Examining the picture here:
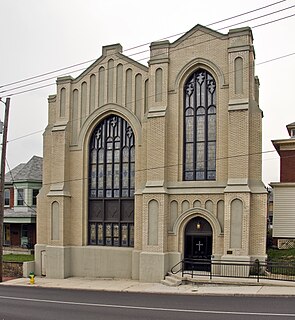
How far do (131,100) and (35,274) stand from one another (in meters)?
12.3

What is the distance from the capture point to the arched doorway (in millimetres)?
24922

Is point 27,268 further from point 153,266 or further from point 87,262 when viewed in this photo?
point 153,266

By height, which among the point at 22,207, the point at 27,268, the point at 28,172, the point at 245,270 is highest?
the point at 28,172

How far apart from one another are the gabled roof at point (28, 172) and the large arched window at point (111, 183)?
1374 cm

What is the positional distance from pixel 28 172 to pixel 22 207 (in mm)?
3266

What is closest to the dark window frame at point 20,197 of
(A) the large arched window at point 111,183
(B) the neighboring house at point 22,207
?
(B) the neighboring house at point 22,207

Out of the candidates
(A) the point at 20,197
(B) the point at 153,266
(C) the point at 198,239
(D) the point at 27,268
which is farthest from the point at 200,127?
(A) the point at 20,197

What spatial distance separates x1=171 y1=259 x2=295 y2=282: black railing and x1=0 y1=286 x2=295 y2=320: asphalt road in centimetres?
354

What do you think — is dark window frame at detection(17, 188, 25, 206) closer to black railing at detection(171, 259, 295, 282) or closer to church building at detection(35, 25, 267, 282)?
church building at detection(35, 25, 267, 282)

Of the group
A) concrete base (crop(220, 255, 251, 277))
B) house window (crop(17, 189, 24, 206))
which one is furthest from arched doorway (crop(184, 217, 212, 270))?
house window (crop(17, 189, 24, 206))

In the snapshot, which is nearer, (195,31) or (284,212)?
(195,31)

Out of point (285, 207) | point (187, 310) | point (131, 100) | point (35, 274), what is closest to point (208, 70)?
point (131, 100)

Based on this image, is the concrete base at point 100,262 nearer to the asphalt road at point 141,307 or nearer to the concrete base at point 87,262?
the concrete base at point 87,262

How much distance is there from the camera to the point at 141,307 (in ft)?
57.6
